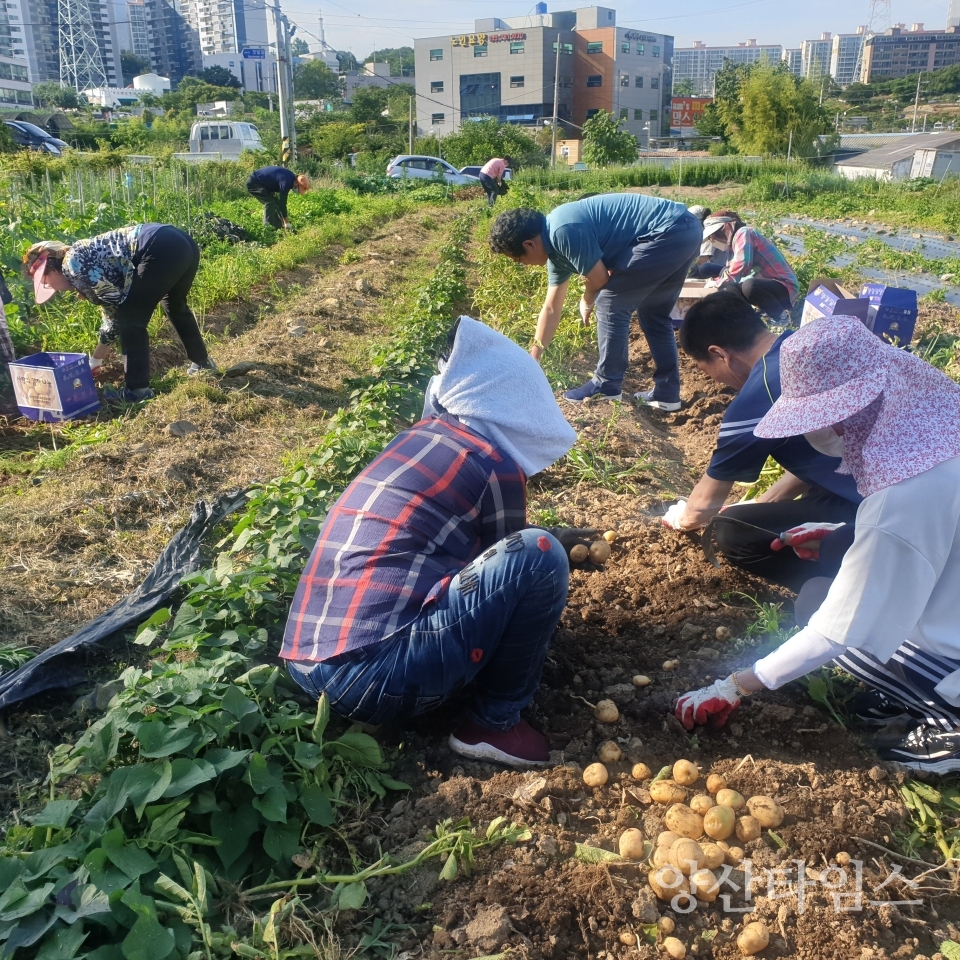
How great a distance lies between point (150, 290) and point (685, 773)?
4.26m

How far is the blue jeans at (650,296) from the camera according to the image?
455 cm

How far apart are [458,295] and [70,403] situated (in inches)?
168

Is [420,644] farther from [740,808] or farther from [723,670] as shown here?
[723,670]

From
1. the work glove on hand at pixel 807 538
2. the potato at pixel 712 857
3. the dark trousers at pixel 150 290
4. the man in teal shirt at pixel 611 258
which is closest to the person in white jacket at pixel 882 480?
the potato at pixel 712 857

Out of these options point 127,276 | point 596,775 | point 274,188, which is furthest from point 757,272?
point 274,188

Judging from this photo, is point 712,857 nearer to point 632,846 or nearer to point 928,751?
point 632,846

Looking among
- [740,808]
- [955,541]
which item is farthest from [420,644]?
[955,541]

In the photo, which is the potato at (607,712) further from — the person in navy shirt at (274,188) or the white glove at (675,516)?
the person in navy shirt at (274,188)

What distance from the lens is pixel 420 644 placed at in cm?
192

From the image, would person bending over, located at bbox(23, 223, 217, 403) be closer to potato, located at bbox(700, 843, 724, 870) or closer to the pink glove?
the pink glove

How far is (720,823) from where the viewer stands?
1.82 metres

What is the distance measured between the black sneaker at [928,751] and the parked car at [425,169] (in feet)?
79.9

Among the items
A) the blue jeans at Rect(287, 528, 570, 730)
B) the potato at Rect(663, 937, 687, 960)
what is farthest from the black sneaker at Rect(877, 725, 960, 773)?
the blue jeans at Rect(287, 528, 570, 730)

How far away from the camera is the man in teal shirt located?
4.33 m
